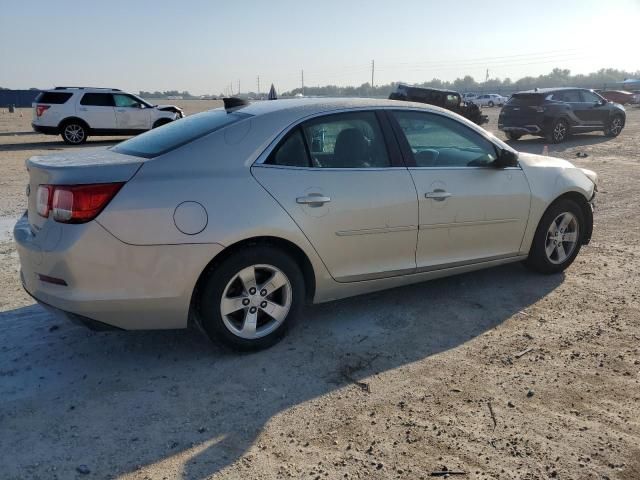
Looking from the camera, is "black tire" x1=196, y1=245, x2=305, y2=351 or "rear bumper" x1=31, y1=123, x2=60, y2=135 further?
"rear bumper" x1=31, y1=123, x2=60, y2=135

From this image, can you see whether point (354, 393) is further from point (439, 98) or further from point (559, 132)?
point (439, 98)

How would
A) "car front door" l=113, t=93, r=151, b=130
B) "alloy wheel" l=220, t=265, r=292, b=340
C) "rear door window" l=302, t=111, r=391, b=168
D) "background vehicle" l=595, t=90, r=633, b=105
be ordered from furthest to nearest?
"background vehicle" l=595, t=90, r=633, b=105 → "car front door" l=113, t=93, r=151, b=130 → "rear door window" l=302, t=111, r=391, b=168 → "alloy wheel" l=220, t=265, r=292, b=340

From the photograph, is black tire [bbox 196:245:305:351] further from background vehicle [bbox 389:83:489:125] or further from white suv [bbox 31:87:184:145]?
background vehicle [bbox 389:83:489:125]

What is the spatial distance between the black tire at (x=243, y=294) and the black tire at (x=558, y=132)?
622 inches

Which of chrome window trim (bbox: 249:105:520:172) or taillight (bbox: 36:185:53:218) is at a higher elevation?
chrome window trim (bbox: 249:105:520:172)

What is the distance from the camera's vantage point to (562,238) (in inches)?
204

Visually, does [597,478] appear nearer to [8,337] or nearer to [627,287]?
[627,287]

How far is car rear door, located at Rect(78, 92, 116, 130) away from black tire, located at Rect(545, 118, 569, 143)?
45.9ft

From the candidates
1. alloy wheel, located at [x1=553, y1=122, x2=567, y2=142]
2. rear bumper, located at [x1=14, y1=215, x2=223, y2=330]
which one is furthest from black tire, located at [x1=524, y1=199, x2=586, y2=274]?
alloy wheel, located at [x1=553, y1=122, x2=567, y2=142]

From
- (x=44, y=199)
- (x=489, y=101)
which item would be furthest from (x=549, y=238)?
(x=489, y=101)

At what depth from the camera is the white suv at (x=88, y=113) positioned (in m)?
17.3

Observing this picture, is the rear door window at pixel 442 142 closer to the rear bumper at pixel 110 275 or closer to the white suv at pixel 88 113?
the rear bumper at pixel 110 275

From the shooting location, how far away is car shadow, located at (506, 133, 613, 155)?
53.0 feet

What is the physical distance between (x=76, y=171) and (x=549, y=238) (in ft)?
13.1
